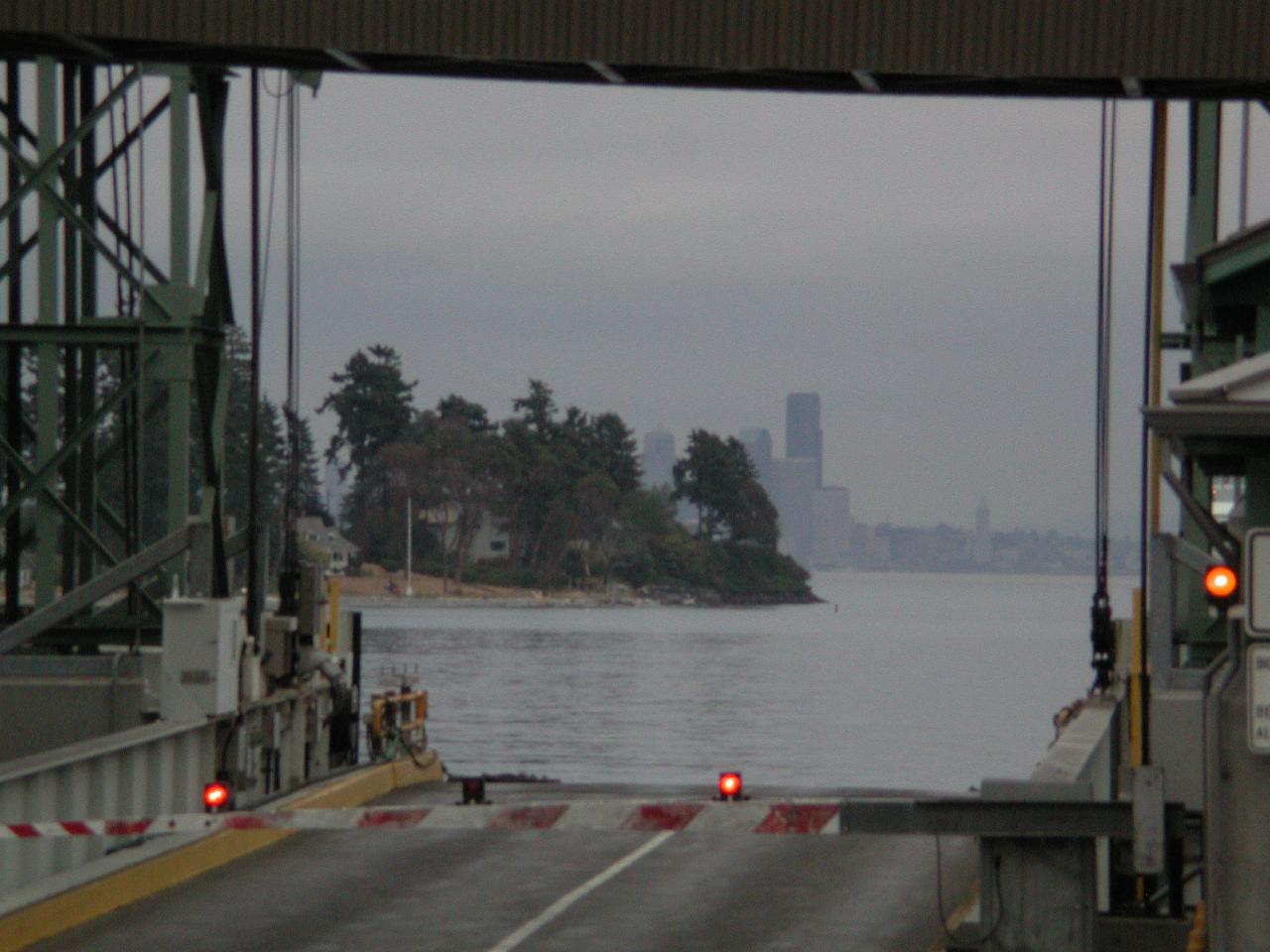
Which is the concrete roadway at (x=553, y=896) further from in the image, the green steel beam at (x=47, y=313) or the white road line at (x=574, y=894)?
the green steel beam at (x=47, y=313)

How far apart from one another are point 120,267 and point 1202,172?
1044 cm

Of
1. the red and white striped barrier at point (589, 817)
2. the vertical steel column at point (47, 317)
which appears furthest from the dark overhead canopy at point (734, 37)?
the red and white striped barrier at point (589, 817)

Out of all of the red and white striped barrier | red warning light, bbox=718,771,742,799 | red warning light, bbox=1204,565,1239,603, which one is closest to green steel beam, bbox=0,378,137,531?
red warning light, bbox=718,771,742,799

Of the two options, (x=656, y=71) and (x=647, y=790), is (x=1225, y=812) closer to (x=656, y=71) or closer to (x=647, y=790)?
(x=656, y=71)

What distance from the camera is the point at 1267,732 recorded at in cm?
956

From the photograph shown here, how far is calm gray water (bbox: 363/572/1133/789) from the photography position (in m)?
72.6

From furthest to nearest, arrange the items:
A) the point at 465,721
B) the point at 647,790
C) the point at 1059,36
→ the point at 465,721
the point at 647,790
the point at 1059,36

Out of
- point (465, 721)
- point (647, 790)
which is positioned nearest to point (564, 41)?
point (647, 790)

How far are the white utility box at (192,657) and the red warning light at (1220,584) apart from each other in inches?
400

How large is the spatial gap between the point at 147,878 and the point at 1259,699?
9501 mm

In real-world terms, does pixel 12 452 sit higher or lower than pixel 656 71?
lower

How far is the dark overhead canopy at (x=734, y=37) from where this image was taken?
18.7 m

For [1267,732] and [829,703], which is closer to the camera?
[1267,732]

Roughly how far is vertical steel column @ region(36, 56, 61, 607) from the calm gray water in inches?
1480
